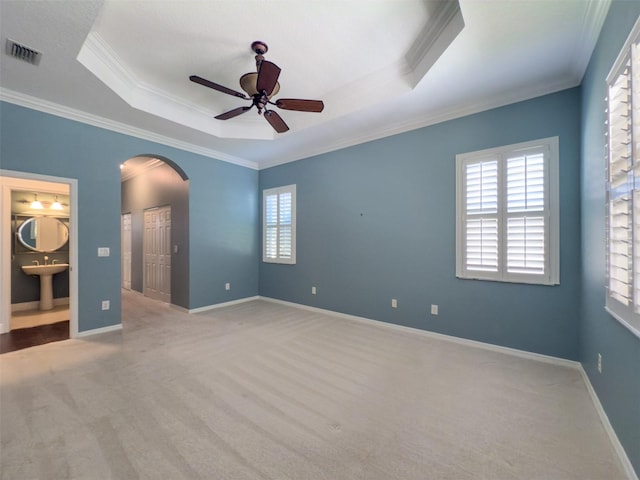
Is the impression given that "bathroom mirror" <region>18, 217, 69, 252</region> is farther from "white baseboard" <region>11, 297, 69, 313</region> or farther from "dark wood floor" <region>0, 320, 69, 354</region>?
"dark wood floor" <region>0, 320, 69, 354</region>

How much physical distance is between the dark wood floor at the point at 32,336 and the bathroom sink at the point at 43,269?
3.99 feet

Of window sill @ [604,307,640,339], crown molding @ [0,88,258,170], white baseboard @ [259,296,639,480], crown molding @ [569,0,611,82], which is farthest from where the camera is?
crown molding @ [0,88,258,170]

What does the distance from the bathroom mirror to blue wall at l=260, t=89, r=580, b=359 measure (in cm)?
424

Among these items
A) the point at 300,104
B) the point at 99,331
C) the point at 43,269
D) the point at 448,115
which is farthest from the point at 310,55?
the point at 43,269

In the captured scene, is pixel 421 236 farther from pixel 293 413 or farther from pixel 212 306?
pixel 212 306

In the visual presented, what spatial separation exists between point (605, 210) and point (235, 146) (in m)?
4.80

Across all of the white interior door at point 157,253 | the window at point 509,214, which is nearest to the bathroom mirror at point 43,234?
the white interior door at point 157,253

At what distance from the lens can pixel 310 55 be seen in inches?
112

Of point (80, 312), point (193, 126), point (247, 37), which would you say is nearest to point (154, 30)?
point (247, 37)

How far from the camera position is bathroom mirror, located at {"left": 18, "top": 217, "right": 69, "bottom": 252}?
4.82 m

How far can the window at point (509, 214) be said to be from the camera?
9.39 ft

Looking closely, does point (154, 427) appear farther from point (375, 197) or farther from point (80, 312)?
point (375, 197)

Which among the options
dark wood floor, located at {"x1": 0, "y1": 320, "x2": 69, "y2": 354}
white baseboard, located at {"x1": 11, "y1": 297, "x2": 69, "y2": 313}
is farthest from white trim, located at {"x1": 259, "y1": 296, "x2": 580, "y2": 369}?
white baseboard, located at {"x1": 11, "y1": 297, "x2": 69, "y2": 313}

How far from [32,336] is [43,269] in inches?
67.7
